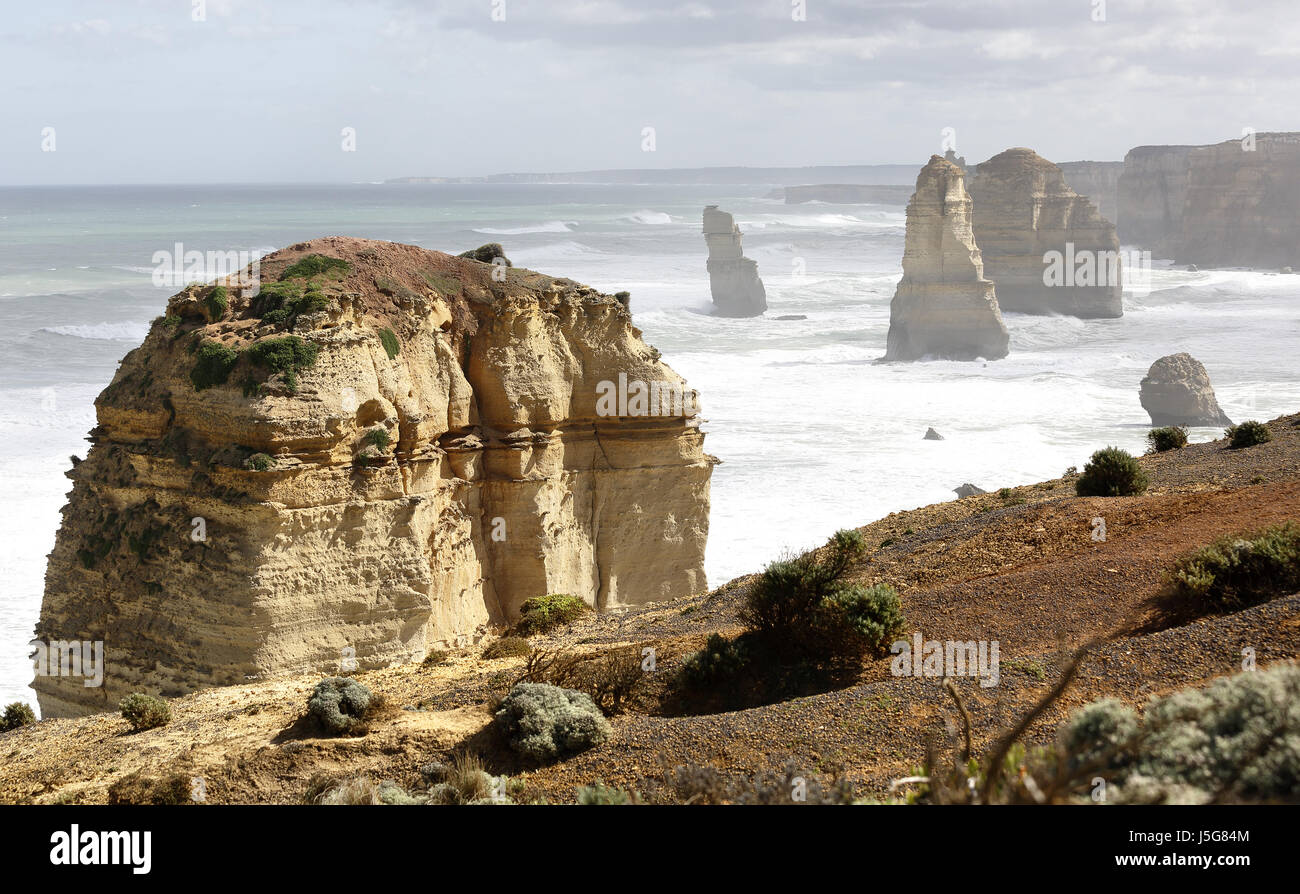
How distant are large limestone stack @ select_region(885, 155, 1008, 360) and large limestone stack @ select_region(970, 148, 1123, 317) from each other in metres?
12.2

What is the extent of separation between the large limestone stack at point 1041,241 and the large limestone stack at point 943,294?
1224 centimetres

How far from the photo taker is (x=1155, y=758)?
21.5 ft

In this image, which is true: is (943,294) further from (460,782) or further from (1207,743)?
(1207,743)

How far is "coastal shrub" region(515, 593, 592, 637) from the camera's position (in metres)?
19.8

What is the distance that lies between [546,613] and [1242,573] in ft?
36.4

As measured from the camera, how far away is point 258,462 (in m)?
16.5

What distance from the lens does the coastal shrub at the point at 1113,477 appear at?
2070cm

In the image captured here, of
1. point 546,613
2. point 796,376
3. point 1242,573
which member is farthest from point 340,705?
point 796,376

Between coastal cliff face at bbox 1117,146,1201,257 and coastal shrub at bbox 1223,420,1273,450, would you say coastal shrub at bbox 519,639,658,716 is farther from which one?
coastal cliff face at bbox 1117,146,1201,257

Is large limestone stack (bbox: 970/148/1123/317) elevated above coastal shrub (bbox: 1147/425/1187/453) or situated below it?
above

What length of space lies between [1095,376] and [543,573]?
5525 cm
